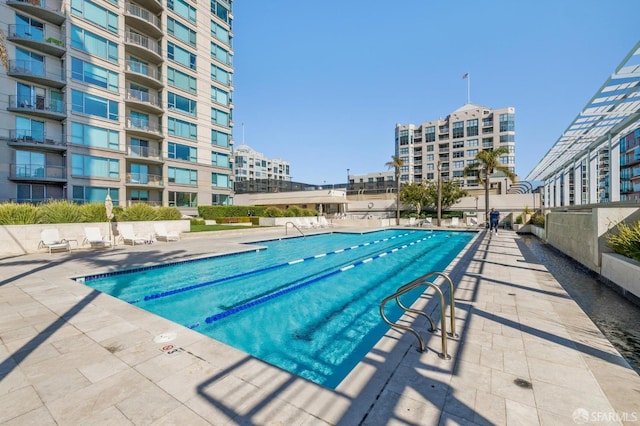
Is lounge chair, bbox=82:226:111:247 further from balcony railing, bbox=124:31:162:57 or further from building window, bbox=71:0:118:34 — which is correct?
balcony railing, bbox=124:31:162:57

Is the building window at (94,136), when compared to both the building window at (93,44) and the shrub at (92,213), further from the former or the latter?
the shrub at (92,213)

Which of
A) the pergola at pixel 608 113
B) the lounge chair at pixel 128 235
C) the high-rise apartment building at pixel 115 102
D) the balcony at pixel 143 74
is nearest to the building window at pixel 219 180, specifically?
the high-rise apartment building at pixel 115 102

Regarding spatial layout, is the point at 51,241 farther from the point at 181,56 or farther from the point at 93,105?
the point at 181,56

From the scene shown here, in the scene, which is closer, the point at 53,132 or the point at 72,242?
the point at 72,242

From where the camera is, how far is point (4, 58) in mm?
9336

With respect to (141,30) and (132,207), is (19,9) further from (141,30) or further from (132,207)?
(132,207)

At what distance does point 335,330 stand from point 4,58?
13.0 metres

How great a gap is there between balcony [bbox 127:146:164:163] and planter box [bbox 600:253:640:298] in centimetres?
2843

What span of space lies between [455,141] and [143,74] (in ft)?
209

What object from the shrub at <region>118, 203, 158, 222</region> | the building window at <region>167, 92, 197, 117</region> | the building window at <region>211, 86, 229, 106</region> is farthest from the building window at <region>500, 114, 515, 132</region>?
the shrub at <region>118, 203, 158, 222</region>

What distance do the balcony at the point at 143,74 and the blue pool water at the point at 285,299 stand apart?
21.6 m

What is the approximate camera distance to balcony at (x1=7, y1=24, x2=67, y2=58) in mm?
19406

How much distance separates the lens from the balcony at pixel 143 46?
968 inches

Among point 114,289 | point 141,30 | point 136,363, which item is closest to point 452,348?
point 136,363
